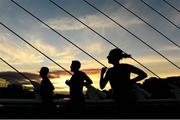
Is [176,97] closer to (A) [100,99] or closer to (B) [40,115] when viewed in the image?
(A) [100,99]

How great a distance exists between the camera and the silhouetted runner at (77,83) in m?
6.41

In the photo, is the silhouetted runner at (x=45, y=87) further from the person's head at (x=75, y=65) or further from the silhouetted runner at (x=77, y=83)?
the person's head at (x=75, y=65)

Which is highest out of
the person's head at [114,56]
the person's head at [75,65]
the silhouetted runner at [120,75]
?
the person's head at [75,65]

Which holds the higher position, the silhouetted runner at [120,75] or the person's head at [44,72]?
the person's head at [44,72]

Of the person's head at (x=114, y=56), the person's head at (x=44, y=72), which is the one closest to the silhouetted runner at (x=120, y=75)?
the person's head at (x=114, y=56)

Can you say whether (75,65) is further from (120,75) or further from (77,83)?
(120,75)

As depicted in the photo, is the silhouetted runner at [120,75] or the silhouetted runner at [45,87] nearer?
the silhouetted runner at [120,75]

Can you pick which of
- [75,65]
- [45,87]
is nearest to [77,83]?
[75,65]

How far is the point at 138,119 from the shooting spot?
4145 mm

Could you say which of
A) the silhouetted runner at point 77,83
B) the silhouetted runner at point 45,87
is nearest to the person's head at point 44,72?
the silhouetted runner at point 45,87

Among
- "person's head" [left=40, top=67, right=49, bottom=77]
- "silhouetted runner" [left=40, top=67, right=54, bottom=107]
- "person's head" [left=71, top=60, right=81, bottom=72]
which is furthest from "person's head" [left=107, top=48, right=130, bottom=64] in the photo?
"person's head" [left=40, top=67, right=49, bottom=77]

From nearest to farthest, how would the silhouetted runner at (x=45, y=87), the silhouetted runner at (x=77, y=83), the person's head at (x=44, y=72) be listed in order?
the silhouetted runner at (x=77, y=83) → the silhouetted runner at (x=45, y=87) → the person's head at (x=44, y=72)

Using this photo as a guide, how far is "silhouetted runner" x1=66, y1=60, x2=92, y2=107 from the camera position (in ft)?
21.0

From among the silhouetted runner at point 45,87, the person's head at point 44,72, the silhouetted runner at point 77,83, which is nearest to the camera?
the silhouetted runner at point 77,83
